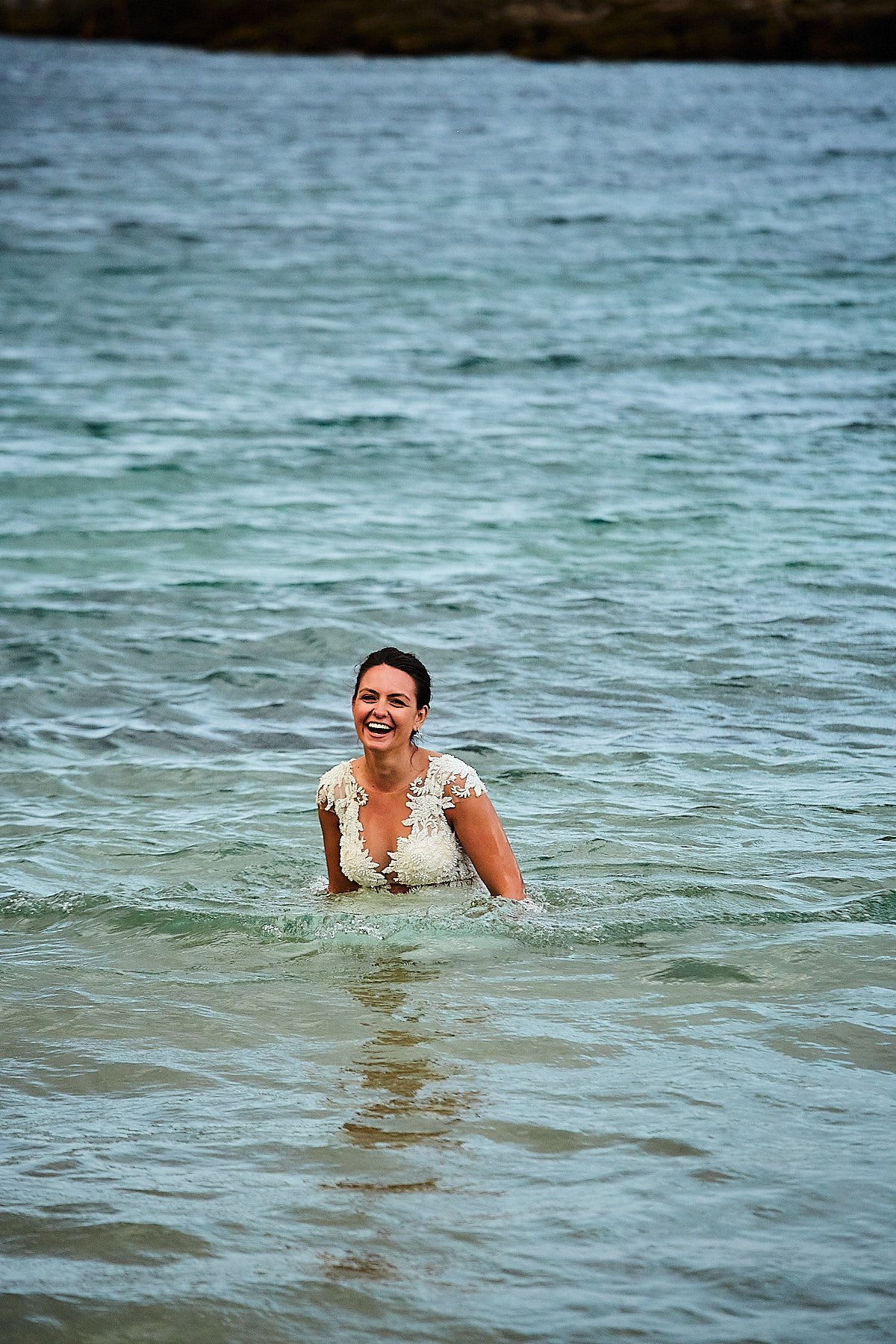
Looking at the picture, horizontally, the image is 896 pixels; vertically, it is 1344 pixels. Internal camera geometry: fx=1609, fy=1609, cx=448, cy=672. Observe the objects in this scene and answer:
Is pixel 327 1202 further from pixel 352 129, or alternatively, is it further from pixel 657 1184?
pixel 352 129

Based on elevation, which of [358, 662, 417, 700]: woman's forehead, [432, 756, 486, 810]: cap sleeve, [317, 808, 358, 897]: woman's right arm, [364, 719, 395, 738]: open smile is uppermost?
[358, 662, 417, 700]: woman's forehead

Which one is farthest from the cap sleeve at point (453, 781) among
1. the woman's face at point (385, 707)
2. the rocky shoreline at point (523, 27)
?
the rocky shoreline at point (523, 27)

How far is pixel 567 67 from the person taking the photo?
6519 centimetres

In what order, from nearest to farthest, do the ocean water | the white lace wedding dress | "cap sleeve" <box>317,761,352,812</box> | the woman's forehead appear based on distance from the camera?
the ocean water
the woman's forehead
the white lace wedding dress
"cap sleeve" <box>317,761,352,812</box>

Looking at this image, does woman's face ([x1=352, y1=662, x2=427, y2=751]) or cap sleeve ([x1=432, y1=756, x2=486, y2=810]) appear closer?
woman's face ([x1=352, y1=662, x2=427, y2=751])

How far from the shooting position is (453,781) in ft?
20.9

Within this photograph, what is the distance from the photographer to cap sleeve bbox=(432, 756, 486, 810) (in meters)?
6.36

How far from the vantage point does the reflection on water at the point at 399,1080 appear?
4641 mm

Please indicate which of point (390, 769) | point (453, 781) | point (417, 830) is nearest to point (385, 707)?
point (390, 769)

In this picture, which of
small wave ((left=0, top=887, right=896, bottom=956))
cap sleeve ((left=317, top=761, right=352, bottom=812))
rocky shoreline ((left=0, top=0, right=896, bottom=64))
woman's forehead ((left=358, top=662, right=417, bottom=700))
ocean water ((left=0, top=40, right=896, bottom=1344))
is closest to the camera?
ocean water ((left=0, top=40, right=896, bottom=1344))

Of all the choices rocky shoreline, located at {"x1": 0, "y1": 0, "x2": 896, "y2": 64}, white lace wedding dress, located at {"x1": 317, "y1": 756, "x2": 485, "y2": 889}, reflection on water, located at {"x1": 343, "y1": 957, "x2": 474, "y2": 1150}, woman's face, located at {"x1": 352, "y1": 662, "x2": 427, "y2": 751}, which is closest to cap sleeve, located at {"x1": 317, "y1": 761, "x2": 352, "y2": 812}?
white lace wedding dress, located at {"x1": 317, "y1": 756, "x2": 485, "y2": 889}

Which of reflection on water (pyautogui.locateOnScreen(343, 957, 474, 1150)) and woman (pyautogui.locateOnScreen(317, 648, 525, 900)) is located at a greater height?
woman (pyautogui.locateOnScreen(317, 648, 525, 900))

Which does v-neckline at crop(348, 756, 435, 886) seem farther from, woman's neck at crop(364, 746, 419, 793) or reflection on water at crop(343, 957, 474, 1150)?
reflection on water at crop(343, 957, 474, 1150)

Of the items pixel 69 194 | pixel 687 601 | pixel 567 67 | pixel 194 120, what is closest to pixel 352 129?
pixel 194 120
